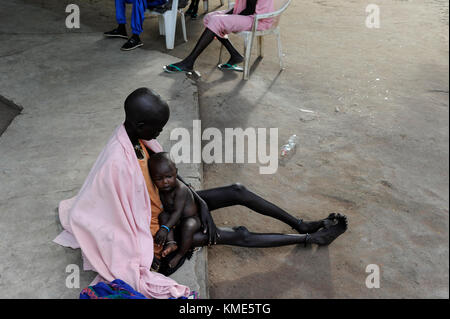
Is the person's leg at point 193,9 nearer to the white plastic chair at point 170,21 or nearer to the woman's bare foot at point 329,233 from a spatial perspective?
the white plastic chair at point 170,21

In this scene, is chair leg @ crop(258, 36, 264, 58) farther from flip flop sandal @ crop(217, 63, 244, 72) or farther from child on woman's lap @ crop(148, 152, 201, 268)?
child on woman's lap @ crop(148, 152, 201, 268)

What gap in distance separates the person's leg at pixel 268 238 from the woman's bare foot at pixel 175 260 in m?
0.12

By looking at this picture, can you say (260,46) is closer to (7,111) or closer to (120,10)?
(120,10)

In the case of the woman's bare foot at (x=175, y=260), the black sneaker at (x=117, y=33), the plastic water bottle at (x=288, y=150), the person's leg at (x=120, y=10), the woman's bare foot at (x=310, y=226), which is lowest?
the plastic water bottle at (x=288, y=150)

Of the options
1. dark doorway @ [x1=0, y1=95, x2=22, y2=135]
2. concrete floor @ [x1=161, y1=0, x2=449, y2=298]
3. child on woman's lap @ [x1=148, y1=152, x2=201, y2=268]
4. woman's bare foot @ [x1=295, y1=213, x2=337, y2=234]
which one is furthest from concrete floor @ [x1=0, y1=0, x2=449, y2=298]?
dark doorway @ [x1=0, y1=95, x2=22, y2=135]

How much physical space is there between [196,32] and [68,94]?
2.50 metres

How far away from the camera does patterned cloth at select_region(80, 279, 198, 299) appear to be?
1880 millimetres

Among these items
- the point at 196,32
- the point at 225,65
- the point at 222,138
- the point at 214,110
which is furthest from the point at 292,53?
the point at 222,138

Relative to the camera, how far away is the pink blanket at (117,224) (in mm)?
2020

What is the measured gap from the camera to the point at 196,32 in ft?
20.1

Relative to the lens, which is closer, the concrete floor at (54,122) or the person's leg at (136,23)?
the concrete floor at (54,122)

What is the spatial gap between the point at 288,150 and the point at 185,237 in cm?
165

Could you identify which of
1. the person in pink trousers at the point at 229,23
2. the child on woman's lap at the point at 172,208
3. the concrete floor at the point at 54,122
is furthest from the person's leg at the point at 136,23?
the child on woman's lap at the point at 172,208
